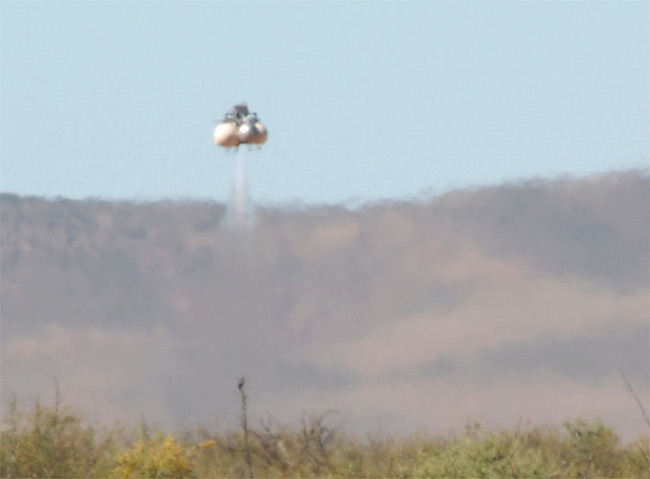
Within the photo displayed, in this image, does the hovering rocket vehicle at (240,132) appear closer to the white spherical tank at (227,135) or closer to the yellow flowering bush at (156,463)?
the white spherical tank at (227,135)

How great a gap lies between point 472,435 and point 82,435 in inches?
384

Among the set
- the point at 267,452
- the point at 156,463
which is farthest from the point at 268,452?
the point at 156,463

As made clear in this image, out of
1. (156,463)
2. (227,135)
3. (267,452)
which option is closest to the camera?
(156,463)

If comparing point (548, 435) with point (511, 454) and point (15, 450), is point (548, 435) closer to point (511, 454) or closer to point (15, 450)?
point (511, 454)

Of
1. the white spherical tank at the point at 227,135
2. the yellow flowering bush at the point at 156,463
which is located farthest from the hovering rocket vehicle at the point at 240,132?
the yellow flowering bush at the point at 156,463

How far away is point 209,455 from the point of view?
28.8 metres

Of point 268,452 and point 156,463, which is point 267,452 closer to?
point 268,452

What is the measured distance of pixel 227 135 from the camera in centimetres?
2120

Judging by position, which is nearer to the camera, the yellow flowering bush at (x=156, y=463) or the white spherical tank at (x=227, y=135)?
the yellow flowering bush at (x=156, y=463)

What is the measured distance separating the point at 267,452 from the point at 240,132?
10.5m

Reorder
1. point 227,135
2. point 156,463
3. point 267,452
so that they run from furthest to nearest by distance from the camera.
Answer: point 267,452 < point 227,135 < point 156,463

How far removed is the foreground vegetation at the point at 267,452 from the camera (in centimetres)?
2050

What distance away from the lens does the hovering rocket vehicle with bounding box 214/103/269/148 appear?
69.4 ft

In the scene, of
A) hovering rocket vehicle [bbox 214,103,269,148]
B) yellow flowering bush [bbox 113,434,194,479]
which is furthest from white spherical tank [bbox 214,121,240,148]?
yellow flowering bush [bbox 113,434,194,479]
